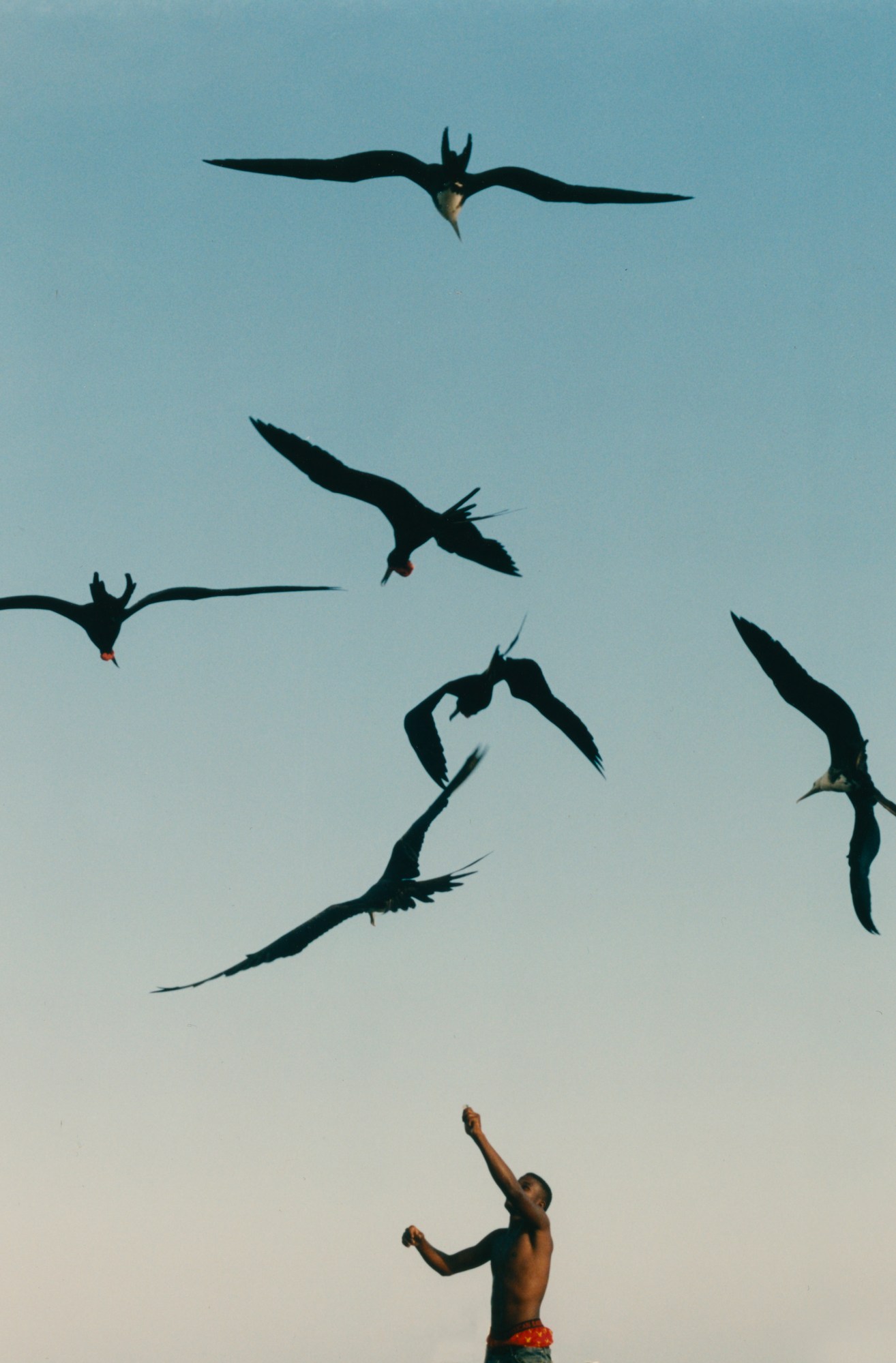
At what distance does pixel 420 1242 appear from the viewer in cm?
818

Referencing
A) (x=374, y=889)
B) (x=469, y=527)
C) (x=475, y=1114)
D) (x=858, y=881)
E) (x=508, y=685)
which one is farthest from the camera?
(x=508, y=685)

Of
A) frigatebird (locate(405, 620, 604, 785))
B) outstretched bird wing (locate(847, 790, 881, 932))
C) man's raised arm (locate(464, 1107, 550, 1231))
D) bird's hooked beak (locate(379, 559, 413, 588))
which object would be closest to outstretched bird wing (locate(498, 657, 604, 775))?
frigatebird (locate(405, 620, 604, 785))

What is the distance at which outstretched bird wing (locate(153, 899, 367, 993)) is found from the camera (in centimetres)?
923

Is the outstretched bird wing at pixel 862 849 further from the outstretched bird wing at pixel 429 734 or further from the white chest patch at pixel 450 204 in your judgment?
the white chest patch at pixel 450 204

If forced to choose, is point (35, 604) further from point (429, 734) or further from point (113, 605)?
point (429, 734)

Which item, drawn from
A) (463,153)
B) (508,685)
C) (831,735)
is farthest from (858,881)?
(463,153)

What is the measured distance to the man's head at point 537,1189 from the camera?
811cm

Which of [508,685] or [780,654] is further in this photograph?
[508,685]

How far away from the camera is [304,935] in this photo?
30.4ft

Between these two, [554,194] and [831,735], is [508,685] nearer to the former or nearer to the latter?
[831,735]

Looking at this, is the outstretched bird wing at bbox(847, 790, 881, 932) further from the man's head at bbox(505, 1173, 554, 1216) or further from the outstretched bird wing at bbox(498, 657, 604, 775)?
the man's head at bbox(505, 1173, 554, 1216)

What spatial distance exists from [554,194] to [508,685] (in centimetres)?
330

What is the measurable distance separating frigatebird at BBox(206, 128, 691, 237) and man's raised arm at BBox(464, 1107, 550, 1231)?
5.33 metres

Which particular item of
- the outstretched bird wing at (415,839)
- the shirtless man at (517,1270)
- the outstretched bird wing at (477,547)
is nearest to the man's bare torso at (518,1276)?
the shirtless man at (517,1270)
